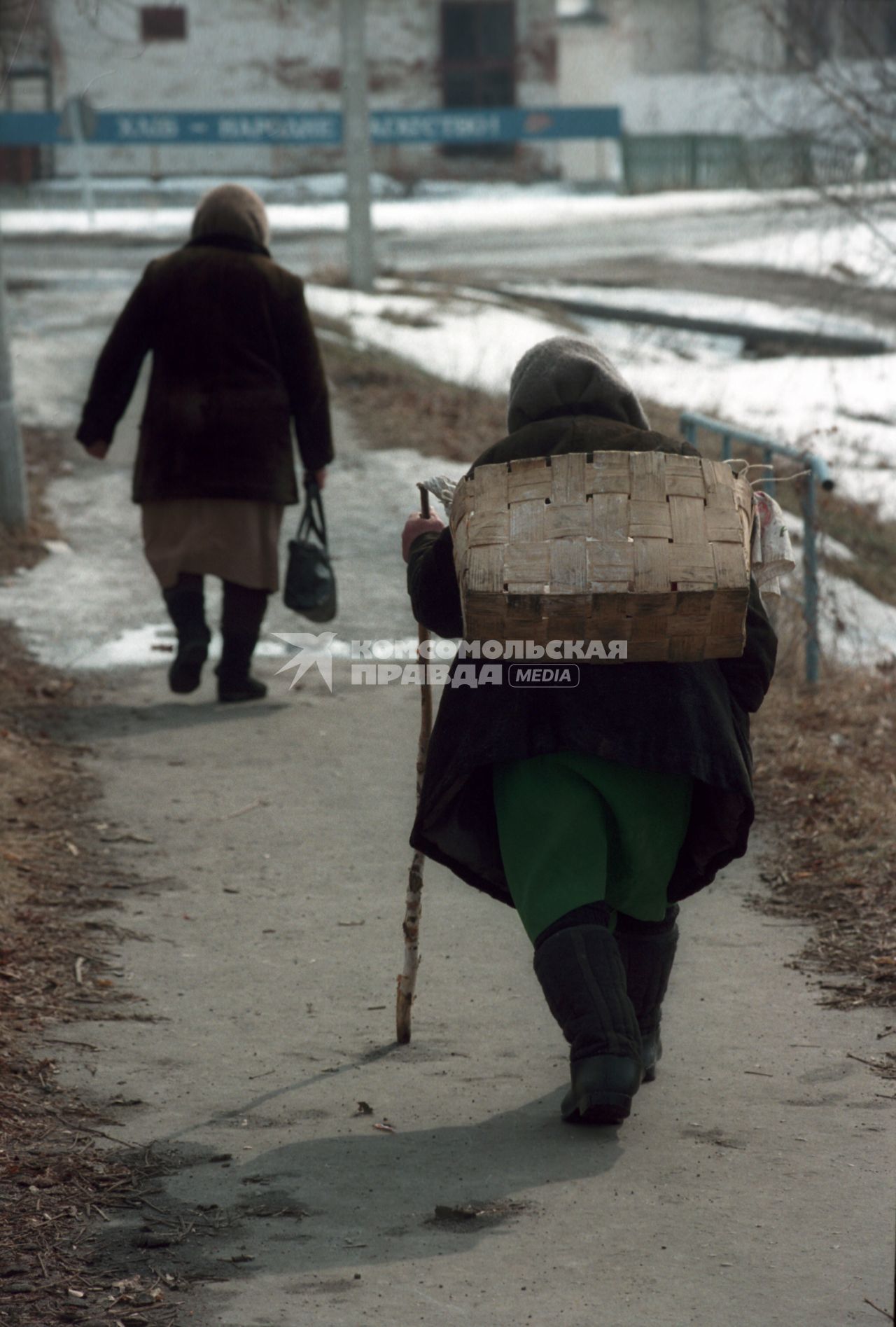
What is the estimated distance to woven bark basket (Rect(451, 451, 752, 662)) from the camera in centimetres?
313

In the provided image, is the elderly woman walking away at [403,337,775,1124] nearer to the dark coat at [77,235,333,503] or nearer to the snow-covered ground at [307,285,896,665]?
the dark coat at [77,235,333,503]

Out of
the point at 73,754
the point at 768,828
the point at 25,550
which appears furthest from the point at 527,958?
the point at 25,550

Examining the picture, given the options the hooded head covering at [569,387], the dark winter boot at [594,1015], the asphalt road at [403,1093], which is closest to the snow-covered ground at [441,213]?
the asphalt road at [403,1093]

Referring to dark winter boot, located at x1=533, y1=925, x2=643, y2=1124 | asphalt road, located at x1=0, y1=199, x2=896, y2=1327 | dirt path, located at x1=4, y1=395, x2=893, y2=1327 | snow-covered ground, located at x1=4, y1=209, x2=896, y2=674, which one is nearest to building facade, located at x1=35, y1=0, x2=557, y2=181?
snow-covered ground, located at x1=4, y1=209, x2=896, y2=674

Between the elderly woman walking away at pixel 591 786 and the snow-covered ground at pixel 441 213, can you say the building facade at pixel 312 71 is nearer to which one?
the snow-covered ground at pixel 441 213

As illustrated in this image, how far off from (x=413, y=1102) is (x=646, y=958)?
0.58 metres

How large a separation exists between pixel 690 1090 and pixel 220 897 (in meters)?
1.70

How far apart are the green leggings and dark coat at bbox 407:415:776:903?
0.21 ft

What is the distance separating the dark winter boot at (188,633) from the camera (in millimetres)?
6422

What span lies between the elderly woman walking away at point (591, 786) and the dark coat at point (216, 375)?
287cm

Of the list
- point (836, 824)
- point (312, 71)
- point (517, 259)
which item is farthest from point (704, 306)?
point (312, 71)

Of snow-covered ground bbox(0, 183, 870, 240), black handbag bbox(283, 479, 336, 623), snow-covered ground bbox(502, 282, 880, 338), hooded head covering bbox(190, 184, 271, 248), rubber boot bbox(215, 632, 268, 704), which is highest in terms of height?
snow-covered ground bbox(0, 183, 870, 240)

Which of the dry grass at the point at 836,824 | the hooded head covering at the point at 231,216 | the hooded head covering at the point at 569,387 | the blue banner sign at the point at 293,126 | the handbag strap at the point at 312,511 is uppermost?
the blue banner sign at the point at 293,126

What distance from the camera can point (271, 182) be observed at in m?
33.9
